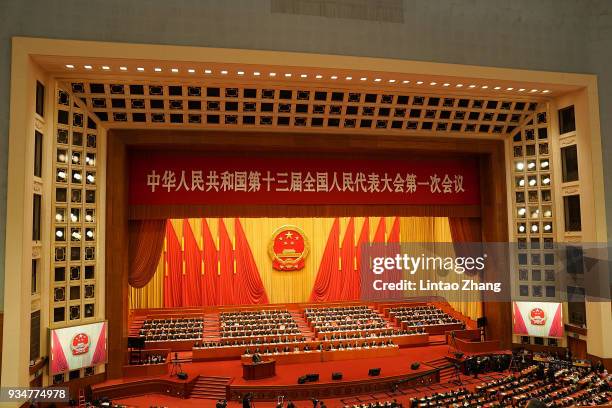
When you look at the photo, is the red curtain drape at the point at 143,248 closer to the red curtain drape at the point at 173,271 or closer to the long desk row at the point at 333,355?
the long desk row at the point at 333,355

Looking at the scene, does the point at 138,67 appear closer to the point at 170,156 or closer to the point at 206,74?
the point at 206,74

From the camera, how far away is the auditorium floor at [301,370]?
891 centimetres

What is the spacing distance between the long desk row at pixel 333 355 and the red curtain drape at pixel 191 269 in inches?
176

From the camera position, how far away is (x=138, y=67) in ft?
27.9

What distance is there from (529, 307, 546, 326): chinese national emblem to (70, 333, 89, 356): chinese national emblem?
9624 mm

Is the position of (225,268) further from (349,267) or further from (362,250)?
(362,250)

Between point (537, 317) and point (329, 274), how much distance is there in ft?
21.0

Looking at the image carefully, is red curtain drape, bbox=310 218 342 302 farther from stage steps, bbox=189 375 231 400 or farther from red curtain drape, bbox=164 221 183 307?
stage steps, bbox=189 375 231 400

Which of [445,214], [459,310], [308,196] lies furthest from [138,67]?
[459,310]

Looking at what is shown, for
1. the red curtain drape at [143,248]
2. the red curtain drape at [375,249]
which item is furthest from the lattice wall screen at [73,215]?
the red curtain drape at [375,249]

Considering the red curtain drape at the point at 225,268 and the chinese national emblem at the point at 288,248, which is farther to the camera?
the chinese national emblem at the point at 288,248

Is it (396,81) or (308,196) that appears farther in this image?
(308,196)

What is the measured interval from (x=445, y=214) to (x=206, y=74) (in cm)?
674

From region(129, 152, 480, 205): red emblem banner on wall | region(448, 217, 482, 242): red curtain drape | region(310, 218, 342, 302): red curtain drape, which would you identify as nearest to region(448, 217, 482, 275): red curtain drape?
region(448, 217, 482, 242): red curtain drape
